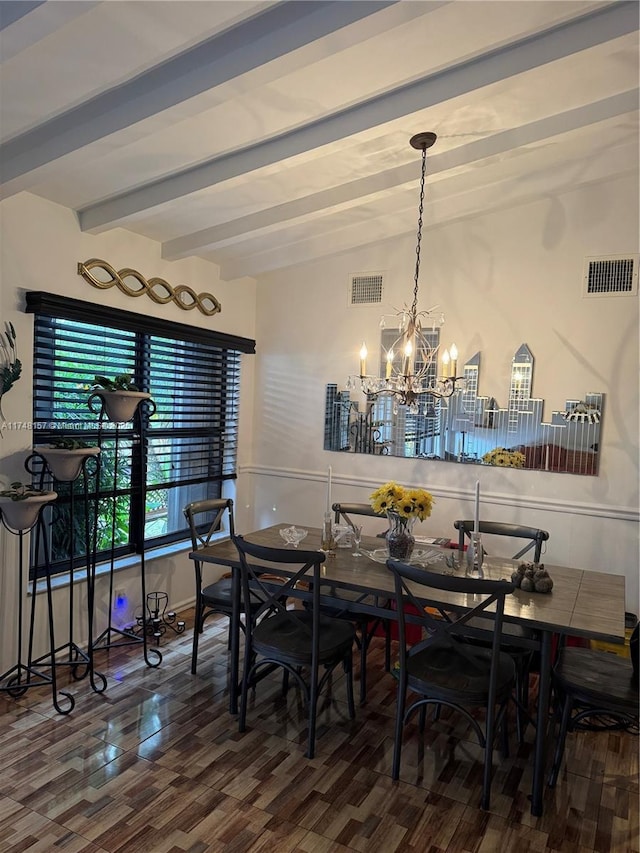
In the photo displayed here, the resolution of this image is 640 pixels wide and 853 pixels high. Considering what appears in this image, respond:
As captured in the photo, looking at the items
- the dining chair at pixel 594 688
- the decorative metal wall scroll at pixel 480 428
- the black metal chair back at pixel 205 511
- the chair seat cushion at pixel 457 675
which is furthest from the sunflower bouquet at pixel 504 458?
the black metal chair back at pixel 205 511

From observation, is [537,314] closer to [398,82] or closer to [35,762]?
[398,82]

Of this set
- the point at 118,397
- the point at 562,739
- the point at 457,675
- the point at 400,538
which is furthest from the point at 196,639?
the point at 562,739

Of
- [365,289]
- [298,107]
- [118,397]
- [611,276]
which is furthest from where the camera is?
[365,289]

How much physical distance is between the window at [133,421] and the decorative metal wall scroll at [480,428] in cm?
100

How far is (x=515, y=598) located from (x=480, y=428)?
5.98 ft

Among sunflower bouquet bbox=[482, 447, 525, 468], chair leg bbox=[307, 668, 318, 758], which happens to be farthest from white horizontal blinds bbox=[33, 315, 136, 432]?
sunflower bouquet bbox=[482, 447, 525, 468]

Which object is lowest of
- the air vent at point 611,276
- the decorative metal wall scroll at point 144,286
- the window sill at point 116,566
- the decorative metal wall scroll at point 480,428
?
the window sill at point 116,566

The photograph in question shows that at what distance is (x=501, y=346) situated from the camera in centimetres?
410

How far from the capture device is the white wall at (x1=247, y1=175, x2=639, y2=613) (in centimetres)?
377

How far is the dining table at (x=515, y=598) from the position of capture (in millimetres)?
2252

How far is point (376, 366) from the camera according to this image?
15.0 ft

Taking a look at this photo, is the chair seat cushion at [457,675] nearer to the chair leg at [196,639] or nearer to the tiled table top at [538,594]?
the tiled table top at [538,594]

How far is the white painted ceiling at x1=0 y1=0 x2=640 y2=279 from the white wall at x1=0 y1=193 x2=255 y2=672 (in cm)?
13

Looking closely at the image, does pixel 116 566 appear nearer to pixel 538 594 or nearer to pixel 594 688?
pixel 538 594
